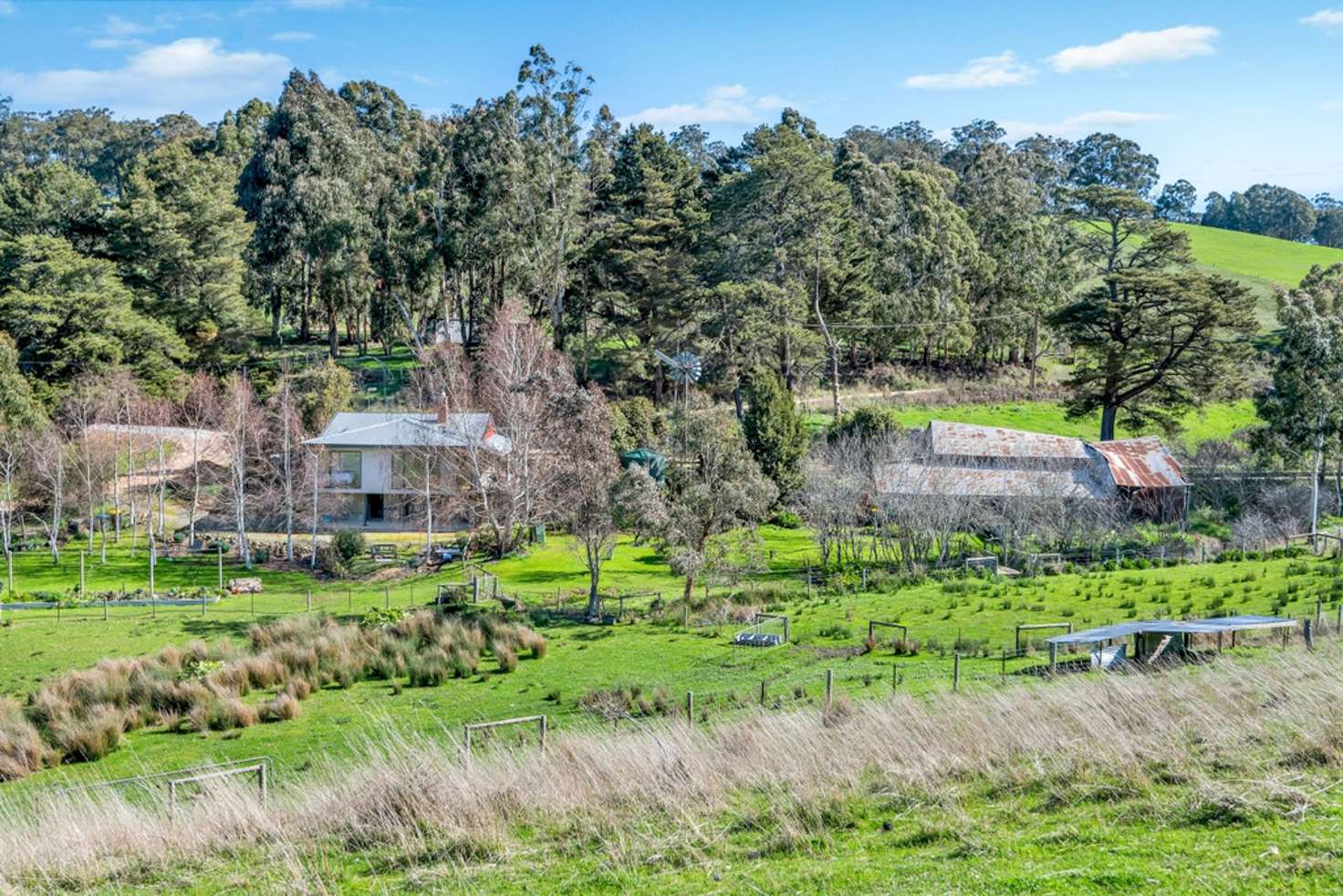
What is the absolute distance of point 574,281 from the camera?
5716cm

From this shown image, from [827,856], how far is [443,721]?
11.1 meters

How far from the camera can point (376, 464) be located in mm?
43562

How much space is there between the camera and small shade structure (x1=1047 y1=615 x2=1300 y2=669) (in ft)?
53.8

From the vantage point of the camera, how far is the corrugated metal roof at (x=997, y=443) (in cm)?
4028

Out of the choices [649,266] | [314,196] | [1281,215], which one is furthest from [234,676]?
[1281,215]

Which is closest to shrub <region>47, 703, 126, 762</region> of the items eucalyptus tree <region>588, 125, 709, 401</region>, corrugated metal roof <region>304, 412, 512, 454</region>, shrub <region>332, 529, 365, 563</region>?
shrub <region>332, 529, 365, 563</region>

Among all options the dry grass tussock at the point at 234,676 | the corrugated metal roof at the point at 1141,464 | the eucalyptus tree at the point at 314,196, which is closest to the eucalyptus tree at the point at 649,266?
the eucalyptus tree at the point at 314,196

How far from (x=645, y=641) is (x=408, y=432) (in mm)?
21514

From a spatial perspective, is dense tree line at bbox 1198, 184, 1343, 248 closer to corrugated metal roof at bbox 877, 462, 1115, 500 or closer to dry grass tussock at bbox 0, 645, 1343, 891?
corrugated metal roof at bbox 877, 462, 1115, 500

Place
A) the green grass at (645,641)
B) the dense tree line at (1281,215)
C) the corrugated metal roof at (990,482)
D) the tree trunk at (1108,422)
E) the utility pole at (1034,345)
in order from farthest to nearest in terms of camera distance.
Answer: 1. the dense tree line at (1281,215)
2. the utility pole at (1034,345)
3. the tree trunk at (1108,422)
4. the corrugated metal roof at (990,482)
5. the green grass at (645,641)

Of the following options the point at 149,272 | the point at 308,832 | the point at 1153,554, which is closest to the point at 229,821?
the point at 308,832

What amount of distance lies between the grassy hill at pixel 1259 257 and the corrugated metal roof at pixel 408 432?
6509 cm

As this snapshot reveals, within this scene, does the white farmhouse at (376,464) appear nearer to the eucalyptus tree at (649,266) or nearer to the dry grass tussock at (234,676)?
the eucalyptus tree at (649,266)

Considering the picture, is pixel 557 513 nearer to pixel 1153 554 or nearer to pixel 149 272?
pixel 1153 554
